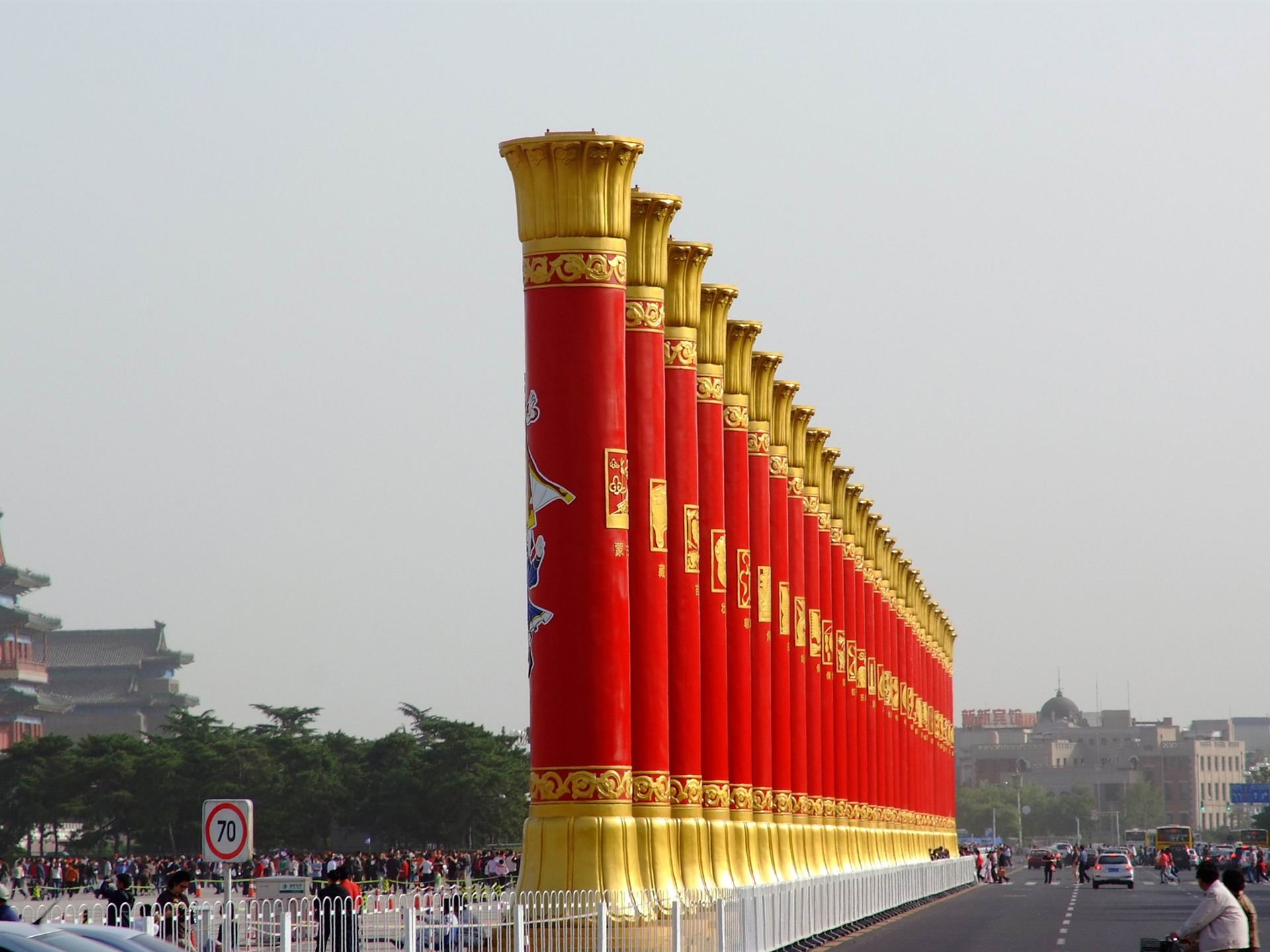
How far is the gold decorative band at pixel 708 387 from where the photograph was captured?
3891 centimetres

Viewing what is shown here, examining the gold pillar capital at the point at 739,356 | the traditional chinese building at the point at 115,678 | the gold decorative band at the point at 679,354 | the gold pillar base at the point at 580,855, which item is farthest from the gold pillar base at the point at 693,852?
the traditional chinese building at the point at 115,678

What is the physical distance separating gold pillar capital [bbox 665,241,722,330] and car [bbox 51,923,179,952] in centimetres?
2292

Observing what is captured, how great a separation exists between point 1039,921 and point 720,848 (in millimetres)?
13434

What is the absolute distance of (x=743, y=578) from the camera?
41781mm

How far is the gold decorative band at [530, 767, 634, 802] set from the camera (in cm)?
2964

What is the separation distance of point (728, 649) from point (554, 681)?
39.5 feet

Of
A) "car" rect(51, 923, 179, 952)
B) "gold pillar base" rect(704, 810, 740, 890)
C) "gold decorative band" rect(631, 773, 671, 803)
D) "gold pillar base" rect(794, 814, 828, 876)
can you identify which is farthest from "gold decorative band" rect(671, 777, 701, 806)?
"car" rect(51, 923, 179, 952)

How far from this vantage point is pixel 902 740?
85188 millimetres

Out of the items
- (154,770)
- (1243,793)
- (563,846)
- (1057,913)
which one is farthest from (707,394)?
(1243,793)

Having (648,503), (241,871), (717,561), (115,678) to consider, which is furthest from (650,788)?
(115,678)

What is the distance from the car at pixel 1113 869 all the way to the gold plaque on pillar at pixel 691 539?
44.6 m

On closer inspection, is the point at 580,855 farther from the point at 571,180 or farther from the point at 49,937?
the point at 49,937

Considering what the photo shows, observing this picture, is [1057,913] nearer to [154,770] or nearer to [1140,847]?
[154,770]

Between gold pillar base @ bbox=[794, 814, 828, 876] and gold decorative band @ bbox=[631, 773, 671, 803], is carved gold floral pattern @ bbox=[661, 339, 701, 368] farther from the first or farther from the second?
gold pillar base @ bbox=[794, 814, 828, 876]
